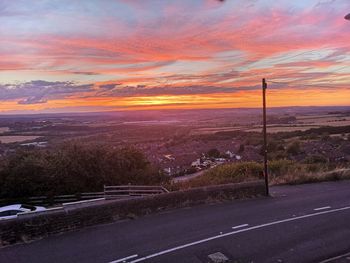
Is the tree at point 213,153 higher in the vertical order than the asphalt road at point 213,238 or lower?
lower

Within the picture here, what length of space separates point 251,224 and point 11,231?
6.73 m

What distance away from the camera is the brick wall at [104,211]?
11.0 metres

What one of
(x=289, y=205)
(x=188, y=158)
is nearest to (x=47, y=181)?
(x=289, y=205)

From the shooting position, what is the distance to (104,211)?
12742 mm

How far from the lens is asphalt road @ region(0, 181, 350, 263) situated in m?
9.61

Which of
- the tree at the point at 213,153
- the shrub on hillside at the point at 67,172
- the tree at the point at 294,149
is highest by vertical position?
the shrub on hillside at the point at 67,172

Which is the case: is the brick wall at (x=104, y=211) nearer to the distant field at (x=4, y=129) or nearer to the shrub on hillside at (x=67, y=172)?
the shrub on hillside at (x=67, y=172)

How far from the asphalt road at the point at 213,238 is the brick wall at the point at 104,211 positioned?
0.31 m

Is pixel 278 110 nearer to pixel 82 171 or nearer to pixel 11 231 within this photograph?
pixel 82 171

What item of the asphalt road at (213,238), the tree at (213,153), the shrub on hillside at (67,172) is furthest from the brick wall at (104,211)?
the tree at (213,153)

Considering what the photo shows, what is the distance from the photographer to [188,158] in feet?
168

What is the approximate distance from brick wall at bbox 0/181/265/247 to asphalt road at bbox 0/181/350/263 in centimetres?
31

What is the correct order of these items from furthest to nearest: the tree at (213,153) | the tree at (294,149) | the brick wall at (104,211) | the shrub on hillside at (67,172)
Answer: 1. the tree at (213,153)
2. the tree at (294,149)
3. the shrub on hillside at (67,172)
4. the brick wall at (104,211)

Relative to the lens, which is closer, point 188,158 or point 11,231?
point 11,231
